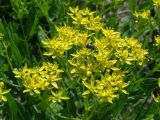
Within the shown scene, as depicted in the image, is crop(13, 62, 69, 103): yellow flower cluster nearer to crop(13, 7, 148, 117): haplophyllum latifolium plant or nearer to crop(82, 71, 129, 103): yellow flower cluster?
crop(13, 7, 148, 117): haplophyllum latifolium plant

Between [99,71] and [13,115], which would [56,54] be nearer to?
[99,71]

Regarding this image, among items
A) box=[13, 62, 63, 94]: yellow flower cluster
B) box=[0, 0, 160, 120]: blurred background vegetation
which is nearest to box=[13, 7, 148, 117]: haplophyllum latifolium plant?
box=[13, 62, 63, 94]: yellow flower cluster

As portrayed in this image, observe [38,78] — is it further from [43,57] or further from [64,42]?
[43,57]

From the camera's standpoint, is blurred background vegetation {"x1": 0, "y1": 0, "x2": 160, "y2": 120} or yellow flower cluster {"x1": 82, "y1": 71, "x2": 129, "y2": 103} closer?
yellow flower cluster {"x1": 82, "y1": 71, "x2": 129, "y2": 103}

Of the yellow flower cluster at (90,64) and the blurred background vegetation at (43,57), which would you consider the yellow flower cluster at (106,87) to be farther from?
the blurred background vegetation at (43,57)

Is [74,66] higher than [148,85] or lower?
higher

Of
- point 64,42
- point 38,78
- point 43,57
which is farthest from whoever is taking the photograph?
point 43,57

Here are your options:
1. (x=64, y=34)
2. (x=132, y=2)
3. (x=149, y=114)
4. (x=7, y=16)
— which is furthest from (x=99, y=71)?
(x=7, y=16)

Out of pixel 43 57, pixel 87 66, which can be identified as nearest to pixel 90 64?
pixel 87 66
